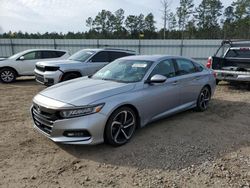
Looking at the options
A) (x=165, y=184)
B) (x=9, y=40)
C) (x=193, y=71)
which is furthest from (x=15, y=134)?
(x=9, y=40)

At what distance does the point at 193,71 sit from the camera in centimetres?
600

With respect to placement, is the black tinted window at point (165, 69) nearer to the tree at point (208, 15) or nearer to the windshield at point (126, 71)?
the windshield at point (126, 71)

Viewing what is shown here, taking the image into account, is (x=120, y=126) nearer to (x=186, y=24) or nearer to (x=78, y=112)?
(x=78, y=112)

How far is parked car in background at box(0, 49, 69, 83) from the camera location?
36.3 ft

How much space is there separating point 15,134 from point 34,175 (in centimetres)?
164

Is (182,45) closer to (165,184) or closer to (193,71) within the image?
(193,71)

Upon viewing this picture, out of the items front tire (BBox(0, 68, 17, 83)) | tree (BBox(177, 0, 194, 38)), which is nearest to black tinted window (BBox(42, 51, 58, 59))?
front tire (BBox(0, 68, 17, 83))

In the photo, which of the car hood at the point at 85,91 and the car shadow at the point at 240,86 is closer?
the car hood at the point at 85,91

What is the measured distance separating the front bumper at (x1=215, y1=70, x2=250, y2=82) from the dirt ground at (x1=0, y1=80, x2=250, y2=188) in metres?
3.49

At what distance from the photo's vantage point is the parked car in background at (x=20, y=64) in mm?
11078

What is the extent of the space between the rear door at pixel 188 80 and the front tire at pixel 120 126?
1.63 metres

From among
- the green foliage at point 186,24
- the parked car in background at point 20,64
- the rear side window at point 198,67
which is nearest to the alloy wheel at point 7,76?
the parked car in background at point 20,64

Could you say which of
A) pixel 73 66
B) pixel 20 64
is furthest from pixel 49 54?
pixel 73 66

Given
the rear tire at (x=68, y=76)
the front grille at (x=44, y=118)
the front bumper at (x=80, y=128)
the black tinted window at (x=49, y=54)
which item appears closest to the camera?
the front bumper at (x=80, y=128)
